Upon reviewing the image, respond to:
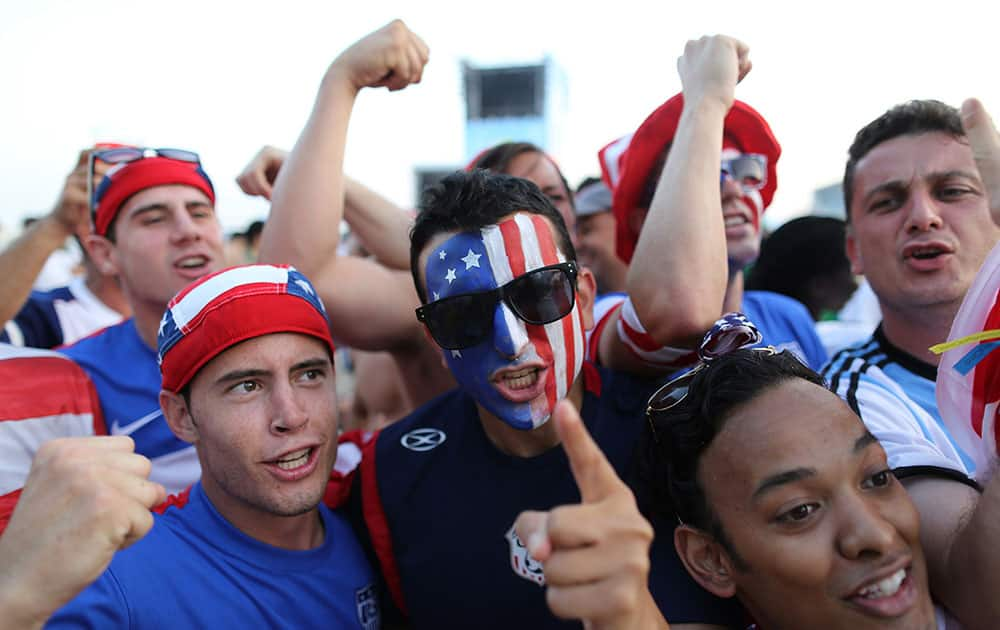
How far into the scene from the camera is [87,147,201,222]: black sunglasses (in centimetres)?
288

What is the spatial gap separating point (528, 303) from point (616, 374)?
1.50 feet

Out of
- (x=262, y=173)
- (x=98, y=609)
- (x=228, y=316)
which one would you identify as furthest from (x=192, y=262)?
(x=98, y=609)

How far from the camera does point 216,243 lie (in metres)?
2.96

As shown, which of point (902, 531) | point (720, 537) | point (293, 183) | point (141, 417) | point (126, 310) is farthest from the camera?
point (126, 310)

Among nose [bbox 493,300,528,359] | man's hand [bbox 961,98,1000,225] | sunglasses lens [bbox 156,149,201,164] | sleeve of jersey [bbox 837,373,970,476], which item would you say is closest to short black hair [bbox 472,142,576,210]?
sunglasses lens [bbox 156,149,201,164]

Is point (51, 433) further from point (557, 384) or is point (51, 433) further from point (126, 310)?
point (126, 310)

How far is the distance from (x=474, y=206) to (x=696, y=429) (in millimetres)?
808

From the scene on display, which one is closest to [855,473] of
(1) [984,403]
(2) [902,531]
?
(2) [902,531]

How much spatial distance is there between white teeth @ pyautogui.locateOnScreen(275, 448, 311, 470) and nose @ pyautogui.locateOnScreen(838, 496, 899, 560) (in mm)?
1307

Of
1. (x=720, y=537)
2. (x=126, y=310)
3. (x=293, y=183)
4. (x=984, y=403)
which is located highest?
(x=293, y=183)

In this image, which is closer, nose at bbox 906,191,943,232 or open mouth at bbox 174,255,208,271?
nose at bbox 906,191,943,232

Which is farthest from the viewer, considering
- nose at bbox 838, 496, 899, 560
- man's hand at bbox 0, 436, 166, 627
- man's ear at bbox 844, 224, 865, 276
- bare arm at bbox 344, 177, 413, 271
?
bare arm at bbox 344, 177, 413, 271

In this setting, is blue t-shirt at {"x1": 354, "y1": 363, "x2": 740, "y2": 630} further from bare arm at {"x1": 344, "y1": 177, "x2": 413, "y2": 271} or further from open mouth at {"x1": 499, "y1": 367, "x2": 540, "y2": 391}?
bare arm at {"x1": 344, "y1": 177, "x2": 413, "y2": 271}

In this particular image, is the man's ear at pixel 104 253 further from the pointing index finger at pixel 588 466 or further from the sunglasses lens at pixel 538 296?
the pointing index finger at pixel 588 466
